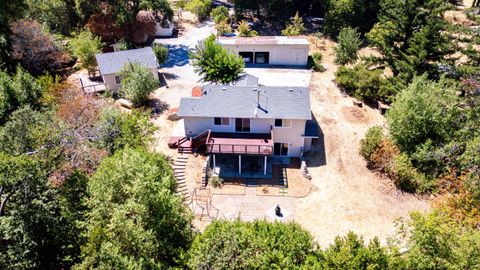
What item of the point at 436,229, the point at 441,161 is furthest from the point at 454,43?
the point at 436,229

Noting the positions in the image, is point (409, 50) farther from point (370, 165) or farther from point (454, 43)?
point (370, 165)

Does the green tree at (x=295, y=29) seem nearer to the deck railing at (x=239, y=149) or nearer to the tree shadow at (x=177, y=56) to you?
the tree shadow at (x=177, y=56)

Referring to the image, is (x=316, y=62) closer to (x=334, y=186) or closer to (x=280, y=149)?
(x=280, y=149)

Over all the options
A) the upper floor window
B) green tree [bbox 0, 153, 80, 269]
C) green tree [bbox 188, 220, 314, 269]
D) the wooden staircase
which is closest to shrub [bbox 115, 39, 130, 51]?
the upper floor window

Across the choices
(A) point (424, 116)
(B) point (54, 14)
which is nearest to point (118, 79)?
(B) point (54, 14)

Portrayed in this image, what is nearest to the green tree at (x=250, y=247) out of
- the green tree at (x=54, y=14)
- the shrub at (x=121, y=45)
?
the shrub at (x=121, y=45)

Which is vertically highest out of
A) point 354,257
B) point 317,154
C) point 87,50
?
point 87,50

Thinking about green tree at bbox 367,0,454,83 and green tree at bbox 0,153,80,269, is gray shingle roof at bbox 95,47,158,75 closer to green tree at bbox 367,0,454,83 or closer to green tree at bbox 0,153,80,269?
green tree at bbox 0,153,80,269
